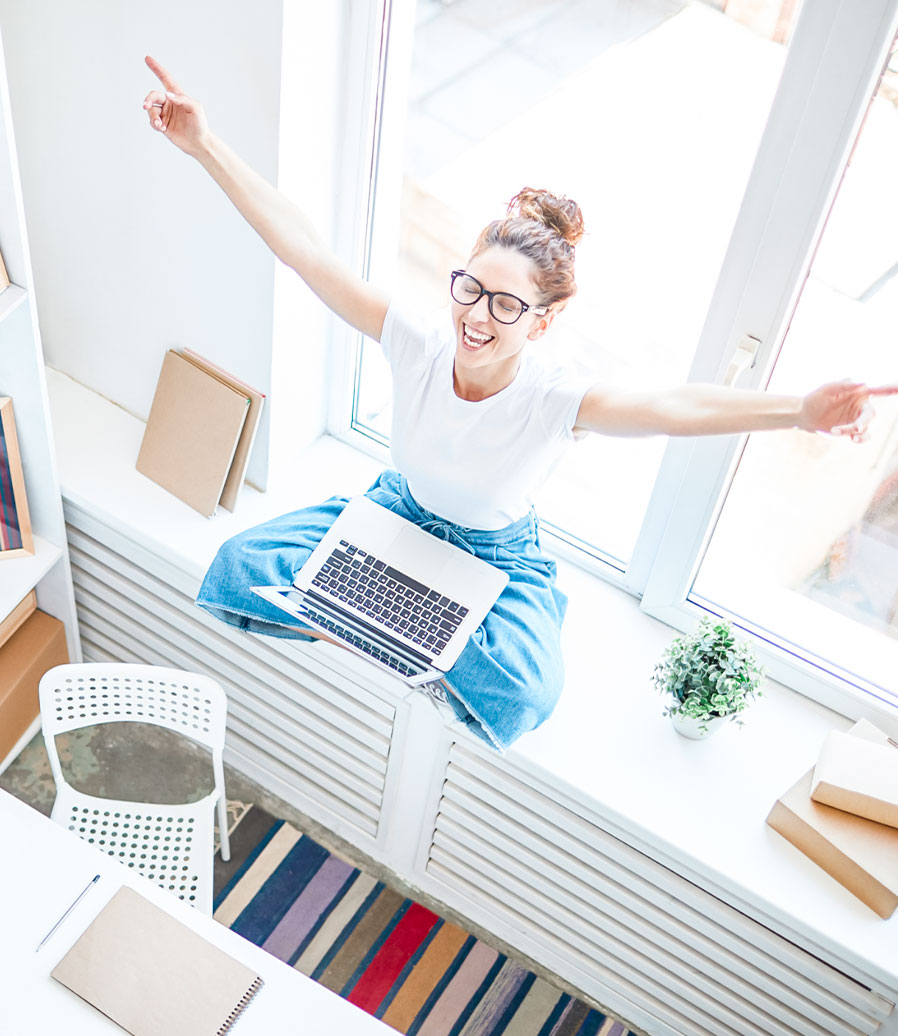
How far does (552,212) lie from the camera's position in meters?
1.64

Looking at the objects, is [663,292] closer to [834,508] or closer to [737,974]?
[834,508]

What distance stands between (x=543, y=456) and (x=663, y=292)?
397 millimetres

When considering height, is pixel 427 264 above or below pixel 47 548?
above

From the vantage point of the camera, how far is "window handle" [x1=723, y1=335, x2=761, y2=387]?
181cm

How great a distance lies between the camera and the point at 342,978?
2.31 meters

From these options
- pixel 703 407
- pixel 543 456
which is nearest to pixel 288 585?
pixel 543 456

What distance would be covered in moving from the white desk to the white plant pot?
782mm

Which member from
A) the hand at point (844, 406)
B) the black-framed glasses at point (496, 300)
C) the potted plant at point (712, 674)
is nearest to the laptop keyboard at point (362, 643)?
the potted plant at point (712, 674)

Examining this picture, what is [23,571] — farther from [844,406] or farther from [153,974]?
[844,406]

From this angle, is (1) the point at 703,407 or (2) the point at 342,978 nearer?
(1) the point at 703,407

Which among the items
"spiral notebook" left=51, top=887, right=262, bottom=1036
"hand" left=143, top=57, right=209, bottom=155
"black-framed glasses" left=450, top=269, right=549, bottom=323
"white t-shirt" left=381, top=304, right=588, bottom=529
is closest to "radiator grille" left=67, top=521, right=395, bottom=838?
"white t-shirt" left=381, top=304, right=588, bottom=529

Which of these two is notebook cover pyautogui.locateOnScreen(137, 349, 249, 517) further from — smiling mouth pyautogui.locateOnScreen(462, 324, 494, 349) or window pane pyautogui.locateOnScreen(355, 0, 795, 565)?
smiling mouth pyautogui.locateOnScreen(462, 324, 494, 349)

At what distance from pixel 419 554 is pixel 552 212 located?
641mm

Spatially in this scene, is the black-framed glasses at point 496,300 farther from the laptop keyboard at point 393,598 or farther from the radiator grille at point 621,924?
the radiator grille at point 621,924
